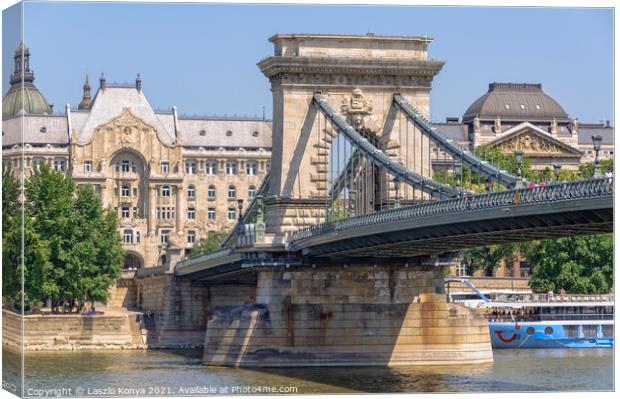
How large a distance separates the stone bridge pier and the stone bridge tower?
3692 mm

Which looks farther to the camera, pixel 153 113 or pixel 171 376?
pixel 153 113

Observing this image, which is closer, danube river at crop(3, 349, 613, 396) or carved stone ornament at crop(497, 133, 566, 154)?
danube river at crop(3, 349, 613, 396)

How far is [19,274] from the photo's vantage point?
82.0 metres

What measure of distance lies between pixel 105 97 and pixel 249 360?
97.1m

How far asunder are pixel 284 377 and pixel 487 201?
616 inches

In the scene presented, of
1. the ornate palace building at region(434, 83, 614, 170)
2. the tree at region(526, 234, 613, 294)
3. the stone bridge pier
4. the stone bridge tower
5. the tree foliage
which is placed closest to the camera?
the stone bridge pier

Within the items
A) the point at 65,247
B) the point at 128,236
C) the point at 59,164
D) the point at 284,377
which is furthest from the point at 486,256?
the point at 284,377

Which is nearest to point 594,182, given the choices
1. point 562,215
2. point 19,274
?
point 562,215

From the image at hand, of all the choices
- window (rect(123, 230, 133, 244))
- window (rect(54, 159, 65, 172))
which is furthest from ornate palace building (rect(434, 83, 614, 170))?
window (rect(54, 159, 65, 172))

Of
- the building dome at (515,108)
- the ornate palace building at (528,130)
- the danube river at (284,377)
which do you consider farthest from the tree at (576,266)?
the building dome at (515,108)

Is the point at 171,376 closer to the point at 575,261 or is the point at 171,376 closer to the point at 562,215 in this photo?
the point at 562,215

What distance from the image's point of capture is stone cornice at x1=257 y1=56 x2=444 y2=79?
106750mm

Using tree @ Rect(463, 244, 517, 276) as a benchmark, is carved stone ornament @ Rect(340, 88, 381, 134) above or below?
above

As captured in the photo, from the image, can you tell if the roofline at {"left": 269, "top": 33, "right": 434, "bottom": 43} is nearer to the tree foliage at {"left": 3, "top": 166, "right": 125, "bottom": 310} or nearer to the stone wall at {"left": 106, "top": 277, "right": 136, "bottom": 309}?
the tree foliage at {"left": 3, "top": 166, "right": 125, "bottom": 310}
